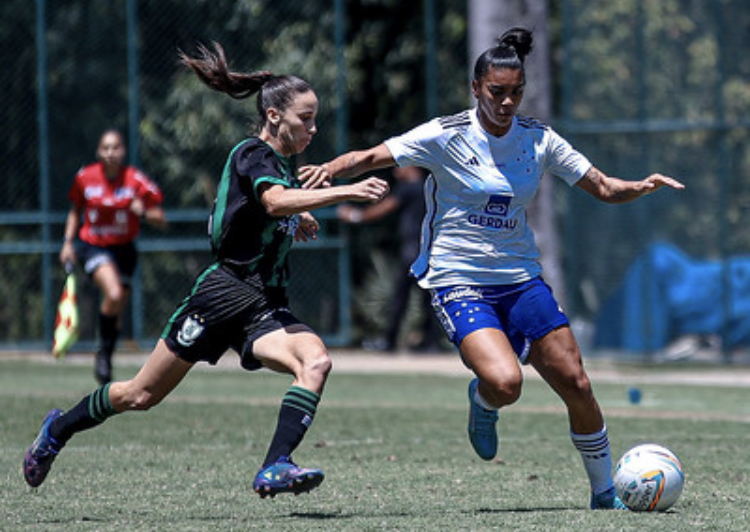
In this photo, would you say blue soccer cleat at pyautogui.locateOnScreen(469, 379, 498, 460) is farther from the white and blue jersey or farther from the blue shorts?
the white and blue jersey

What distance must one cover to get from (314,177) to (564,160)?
1.27 meters

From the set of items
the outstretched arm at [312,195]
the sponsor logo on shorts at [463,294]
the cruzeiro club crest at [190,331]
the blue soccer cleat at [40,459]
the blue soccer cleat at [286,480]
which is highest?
the outstretched arm at [312,195]

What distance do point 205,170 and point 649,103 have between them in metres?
5.49

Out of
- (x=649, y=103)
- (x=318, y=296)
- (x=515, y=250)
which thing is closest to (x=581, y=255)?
(x=649, y=103)

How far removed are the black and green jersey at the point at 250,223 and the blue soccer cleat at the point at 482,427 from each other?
1151mm

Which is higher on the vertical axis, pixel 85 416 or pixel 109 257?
pixel 109 257

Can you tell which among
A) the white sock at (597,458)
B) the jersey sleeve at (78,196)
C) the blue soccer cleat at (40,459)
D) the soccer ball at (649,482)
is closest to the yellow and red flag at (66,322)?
the jersey sleeve at (78,196)

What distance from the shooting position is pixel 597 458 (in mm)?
7121

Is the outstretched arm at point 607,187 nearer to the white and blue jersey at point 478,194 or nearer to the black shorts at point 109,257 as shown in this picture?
the white and blue jersey at point 478,194

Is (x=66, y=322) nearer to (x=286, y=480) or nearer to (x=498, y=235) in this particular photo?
(x=498, y=235)

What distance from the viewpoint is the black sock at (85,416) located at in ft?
24.1

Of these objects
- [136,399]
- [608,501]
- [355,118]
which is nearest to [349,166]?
[136,399]

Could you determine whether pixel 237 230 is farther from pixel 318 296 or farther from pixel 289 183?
pixel 318 296

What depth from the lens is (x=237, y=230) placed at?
282 inches
